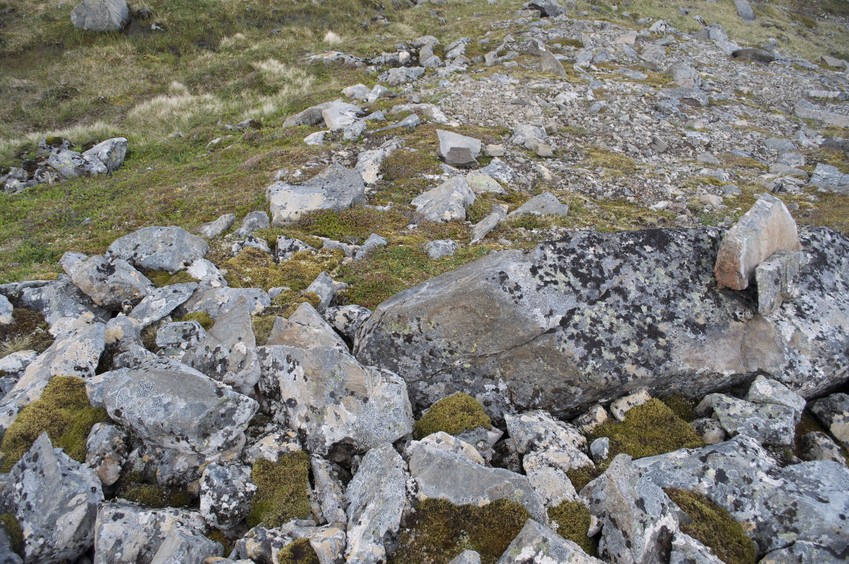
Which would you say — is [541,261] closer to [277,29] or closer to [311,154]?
[311,154]

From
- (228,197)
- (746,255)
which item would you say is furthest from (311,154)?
(746,255)

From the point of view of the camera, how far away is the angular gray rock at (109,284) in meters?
9.34

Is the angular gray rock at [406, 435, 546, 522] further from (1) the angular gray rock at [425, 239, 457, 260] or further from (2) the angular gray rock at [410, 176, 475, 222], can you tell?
(2) the angular gray rock at [410, 176, 475, 222]

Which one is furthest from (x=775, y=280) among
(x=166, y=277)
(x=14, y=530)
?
(x=166, y=277)

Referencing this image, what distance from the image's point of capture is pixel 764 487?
5.42 m

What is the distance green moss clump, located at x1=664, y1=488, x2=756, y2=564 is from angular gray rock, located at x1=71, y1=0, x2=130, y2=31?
43.1m

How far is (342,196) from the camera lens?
14719mm

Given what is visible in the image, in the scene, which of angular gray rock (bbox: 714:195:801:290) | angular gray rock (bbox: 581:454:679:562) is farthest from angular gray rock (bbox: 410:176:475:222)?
angular gray rock (bbox: 581:454:679:562)

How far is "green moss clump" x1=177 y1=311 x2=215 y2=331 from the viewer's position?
854 centimetres

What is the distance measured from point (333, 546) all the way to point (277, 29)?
41.4m

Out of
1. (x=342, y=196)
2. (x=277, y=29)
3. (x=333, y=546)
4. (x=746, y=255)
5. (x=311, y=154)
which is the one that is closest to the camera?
(x=333, y=546)

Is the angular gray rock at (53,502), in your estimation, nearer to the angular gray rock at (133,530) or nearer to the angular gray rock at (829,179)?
the angular gray rock at (133,530)

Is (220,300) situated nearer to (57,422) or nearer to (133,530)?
(57,422)

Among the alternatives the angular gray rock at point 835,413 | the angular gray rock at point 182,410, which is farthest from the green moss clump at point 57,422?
the angular gray rock at point 835,413
